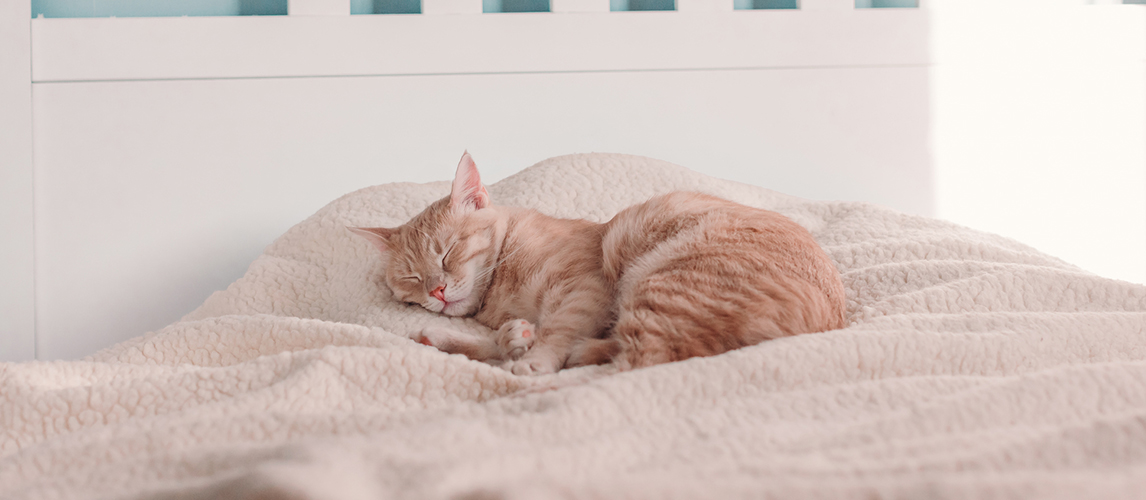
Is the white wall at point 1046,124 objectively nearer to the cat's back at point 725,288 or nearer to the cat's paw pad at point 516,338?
the cat's back at point 725,288

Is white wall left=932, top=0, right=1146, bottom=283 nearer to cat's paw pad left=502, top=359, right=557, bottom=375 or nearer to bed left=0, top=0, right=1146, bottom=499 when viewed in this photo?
bed left=0, top=0, right=1146, bottom=499

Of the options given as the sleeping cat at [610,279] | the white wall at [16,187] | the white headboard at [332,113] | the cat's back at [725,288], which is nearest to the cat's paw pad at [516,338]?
the sleeping cat at [610,279]

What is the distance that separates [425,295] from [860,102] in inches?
66.3

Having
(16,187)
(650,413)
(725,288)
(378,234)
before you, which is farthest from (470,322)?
(16,187)

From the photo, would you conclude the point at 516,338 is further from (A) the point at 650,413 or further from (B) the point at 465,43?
(B) the point at 465,43

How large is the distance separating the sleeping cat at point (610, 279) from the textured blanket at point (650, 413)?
98mm

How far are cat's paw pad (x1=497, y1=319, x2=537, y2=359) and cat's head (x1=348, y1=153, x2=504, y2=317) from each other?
21 centimetres

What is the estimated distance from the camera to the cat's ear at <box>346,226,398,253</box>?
1.38 metres

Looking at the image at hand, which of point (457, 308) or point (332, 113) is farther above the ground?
point (332, 113)

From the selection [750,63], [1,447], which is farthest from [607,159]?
[1,447]

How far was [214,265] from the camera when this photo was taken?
1.93 m

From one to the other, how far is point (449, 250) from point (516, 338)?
32cm

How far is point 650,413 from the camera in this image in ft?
2.26

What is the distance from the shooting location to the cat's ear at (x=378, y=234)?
4.54 ft
